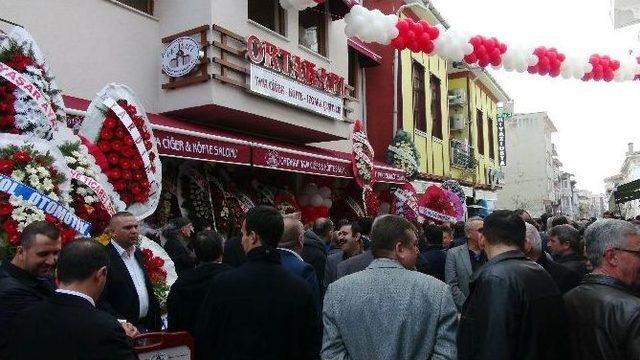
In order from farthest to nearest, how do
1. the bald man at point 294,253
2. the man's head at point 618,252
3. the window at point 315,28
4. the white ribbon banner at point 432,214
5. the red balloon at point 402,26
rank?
the white ribbon banner at point 432,214 < the window at point 315,28 < the red balloon at point 402,26 < the bald man at point 294,253 < the man's head at point 618,252

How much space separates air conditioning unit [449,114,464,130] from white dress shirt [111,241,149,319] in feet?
72.7

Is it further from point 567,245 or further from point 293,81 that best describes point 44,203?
point 293,81

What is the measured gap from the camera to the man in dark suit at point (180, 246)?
6875 mm

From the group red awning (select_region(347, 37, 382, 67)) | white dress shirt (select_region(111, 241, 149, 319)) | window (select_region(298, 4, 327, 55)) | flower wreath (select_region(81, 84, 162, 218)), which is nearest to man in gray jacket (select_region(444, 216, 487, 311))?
white dress shirt (select_region(111, 241, 149, 319))

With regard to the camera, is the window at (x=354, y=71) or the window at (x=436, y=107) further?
the window at (x=436, y=107)

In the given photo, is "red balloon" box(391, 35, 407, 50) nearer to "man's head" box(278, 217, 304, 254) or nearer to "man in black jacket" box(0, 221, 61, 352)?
"man's head" box(278, 217, 304, 254)

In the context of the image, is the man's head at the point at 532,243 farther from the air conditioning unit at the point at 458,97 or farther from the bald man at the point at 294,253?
the air conditioning unit at the point at 458,97

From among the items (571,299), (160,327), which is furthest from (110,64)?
(571,299)

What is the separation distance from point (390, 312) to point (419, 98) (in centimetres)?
1781

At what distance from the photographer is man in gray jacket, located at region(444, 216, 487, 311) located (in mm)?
6051

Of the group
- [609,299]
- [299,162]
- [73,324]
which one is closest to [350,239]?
[609,299]

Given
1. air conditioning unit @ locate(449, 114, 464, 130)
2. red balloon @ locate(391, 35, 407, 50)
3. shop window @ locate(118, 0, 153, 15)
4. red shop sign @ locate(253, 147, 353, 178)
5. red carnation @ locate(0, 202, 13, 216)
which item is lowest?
red carnation @ locate(0, 202, 13, 216)

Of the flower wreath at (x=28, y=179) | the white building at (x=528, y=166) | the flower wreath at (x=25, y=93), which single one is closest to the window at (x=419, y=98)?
the flower wreath at (x=25, y=93)

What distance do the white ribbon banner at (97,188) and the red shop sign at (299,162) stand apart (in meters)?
4.01
